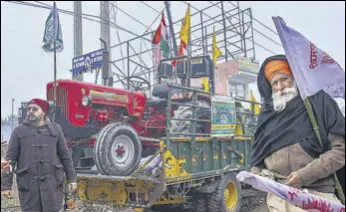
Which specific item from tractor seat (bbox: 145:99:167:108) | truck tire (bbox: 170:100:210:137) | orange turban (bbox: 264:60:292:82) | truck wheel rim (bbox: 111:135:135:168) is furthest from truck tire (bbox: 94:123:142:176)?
orange turban (bbox: 264:60:292:82)

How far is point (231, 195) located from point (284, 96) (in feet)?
14.8

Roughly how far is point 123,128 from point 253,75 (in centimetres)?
1302

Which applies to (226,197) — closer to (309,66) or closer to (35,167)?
(35,167)

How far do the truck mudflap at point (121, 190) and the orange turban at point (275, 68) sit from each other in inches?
122

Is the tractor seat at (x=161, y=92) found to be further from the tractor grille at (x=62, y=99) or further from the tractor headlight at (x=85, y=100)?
the tractor grille at (x=62, y=99)

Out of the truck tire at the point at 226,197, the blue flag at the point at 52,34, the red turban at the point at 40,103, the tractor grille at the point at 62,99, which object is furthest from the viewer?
the truck tire at the point at 226,197

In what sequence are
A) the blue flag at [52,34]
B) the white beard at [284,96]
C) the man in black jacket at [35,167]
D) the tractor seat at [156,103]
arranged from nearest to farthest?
the white beard at [284,96] < the man in black jacket at [35,167] < the blue flag at [52,34] < the tractor seat at [156,103]

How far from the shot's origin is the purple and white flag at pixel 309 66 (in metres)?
2.26

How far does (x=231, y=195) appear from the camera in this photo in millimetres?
6707

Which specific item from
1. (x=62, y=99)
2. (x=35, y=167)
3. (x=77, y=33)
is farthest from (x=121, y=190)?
(x=77, y=33)

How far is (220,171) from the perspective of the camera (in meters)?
6.46

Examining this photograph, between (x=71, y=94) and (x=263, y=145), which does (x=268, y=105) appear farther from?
(x=71, y=94)

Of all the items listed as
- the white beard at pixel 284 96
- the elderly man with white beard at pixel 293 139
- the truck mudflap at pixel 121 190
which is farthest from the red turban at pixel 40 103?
the white beard at pixel 284 96

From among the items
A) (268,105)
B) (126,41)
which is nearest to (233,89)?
(126,41)
